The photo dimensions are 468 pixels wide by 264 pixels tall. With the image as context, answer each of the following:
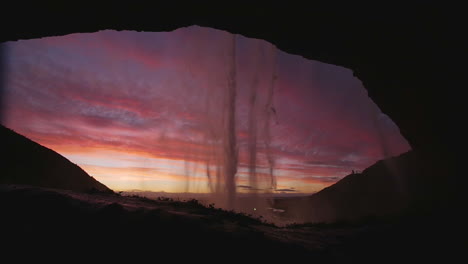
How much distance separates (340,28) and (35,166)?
85.7ft

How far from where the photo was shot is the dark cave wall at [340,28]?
1027cm

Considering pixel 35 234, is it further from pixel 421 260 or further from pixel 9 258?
pixel 421 260

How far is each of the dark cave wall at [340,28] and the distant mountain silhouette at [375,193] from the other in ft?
24.2

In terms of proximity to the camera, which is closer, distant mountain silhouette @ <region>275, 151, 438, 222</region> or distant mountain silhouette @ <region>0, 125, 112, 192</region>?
distant mountain silhouette @ <region>0, 125, 112, 192</region>

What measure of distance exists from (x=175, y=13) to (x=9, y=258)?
34.8ft

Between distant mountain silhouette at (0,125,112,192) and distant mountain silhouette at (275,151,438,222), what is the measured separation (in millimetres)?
25566

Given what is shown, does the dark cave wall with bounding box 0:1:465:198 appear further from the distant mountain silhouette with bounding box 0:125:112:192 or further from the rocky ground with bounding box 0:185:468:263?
the distant mountain silhouette with bounding box 0:125:112:192

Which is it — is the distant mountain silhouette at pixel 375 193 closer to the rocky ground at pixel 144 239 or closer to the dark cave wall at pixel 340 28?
the dark cave wall at pixel 340 28

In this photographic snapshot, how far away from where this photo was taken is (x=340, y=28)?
11.5m

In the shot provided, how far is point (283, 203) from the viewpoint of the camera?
6247cm

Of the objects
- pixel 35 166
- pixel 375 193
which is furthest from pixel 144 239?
pixel 375 193

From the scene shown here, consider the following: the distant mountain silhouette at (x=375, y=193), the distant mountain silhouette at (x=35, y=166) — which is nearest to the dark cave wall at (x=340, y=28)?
the distant mountain silhouette at (x=375, y=193)

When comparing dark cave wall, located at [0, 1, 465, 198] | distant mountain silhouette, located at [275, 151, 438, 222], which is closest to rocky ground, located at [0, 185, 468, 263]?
dark cave wall, located at [0, 1, 465, 198]

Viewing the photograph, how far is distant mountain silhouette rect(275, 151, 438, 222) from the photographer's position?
21.4 m
